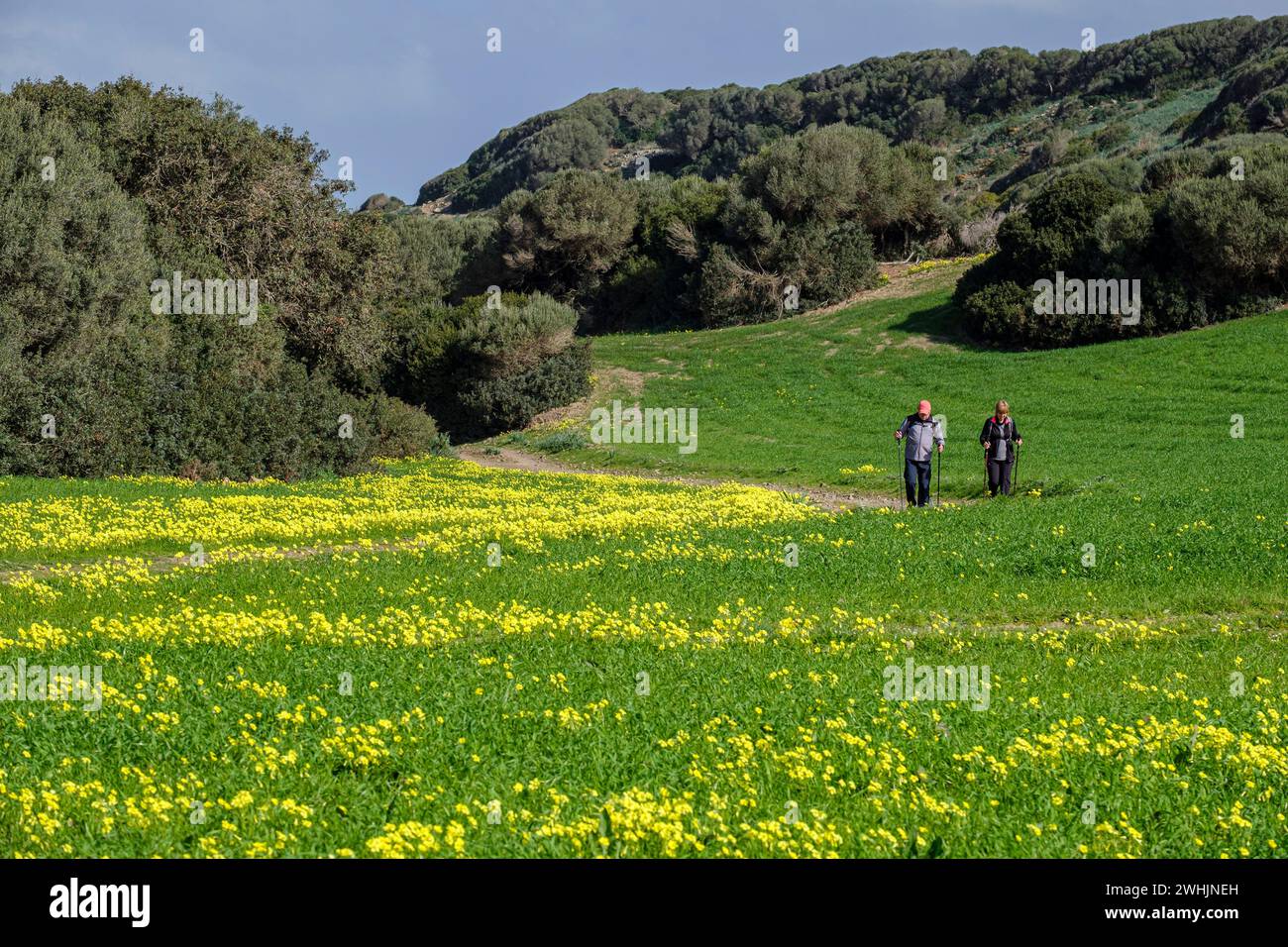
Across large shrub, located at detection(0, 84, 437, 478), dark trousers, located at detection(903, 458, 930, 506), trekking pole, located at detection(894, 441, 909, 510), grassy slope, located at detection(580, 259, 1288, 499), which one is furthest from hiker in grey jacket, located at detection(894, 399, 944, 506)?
large shrub, located at detection(0, 84, 437, 478)

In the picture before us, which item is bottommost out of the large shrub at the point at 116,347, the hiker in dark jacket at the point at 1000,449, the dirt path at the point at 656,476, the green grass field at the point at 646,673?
the green grass field at the point at 646,673

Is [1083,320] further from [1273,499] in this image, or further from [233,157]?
[233,157]

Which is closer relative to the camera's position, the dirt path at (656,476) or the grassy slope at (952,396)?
the dirt path at (656,476)

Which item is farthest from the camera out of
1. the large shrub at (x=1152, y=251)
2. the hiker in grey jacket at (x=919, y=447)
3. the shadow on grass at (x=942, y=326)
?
the shadow on grass at (x=942, y=326)

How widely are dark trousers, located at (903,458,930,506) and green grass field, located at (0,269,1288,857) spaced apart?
1474mm

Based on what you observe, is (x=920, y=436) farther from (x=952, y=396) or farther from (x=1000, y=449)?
(x=952, y=396)

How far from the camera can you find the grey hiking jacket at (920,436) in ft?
77.4

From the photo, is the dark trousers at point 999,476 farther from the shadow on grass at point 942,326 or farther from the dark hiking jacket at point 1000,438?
the shadow on grass at point 942,326

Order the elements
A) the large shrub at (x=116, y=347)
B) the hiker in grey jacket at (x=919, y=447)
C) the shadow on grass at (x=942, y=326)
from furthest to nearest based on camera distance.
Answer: the shadow on grass at (x=942, y=326) → the large shrub at (x=116, y=347) → the hiker in grey jacket at (x=919, y=447)

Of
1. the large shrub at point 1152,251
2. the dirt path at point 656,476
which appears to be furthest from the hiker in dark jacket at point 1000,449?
the large shrub at point 1152,251

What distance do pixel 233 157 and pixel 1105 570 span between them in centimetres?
3294

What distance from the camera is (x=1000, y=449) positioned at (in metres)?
25.4

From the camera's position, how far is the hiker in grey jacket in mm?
23578

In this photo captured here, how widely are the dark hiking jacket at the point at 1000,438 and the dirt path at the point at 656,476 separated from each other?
2.84 metres
